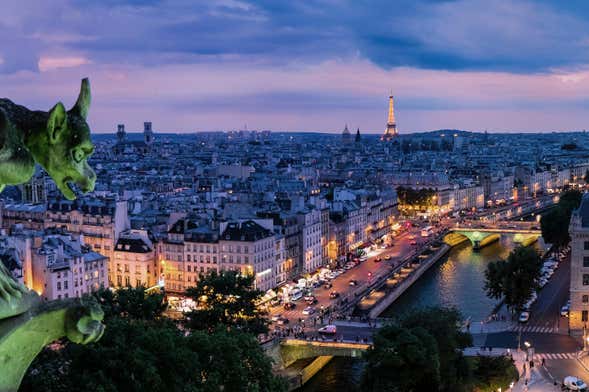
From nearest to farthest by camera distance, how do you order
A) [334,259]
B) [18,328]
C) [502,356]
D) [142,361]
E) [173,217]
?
[18,328]
[142,361]
[502,356]
[173,217]
[334,259]

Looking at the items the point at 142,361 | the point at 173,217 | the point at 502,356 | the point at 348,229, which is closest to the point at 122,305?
the point at 142,361

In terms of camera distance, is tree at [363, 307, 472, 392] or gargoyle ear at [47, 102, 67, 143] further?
tree at [363, 307, 472, 392]

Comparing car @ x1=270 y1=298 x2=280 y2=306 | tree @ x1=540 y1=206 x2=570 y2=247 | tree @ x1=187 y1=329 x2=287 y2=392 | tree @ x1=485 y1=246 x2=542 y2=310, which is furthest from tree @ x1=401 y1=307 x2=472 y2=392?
tree @ x1=540 y1=206 x2=570 y2=247

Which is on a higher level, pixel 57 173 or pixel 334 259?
pixel 57 173

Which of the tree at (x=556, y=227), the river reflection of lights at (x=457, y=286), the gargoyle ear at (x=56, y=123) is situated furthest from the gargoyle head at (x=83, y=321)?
the tree at (x=556, y=227)

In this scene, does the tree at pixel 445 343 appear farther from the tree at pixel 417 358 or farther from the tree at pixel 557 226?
the tree at pixel 557 226

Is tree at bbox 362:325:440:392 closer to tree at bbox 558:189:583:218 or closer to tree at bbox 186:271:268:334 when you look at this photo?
tree at bbox 186:271:268:334

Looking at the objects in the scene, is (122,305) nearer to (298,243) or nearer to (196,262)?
(196,262)

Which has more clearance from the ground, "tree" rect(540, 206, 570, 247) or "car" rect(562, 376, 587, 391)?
"tree" rect(540, 206, 570, 247)
